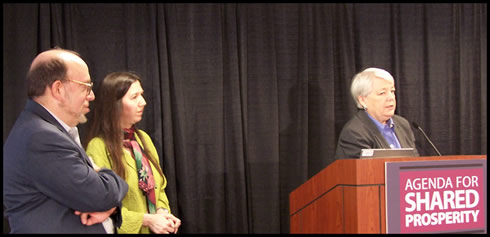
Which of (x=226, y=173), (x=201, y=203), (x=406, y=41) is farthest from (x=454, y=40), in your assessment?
(x=201, y=203)

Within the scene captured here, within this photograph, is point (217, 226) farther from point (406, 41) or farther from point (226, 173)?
point (406, 41)

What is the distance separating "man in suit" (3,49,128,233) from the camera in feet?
6.45

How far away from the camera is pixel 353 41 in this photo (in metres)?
4.34

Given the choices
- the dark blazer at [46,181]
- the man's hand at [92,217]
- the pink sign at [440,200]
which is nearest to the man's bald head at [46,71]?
the dark blazer at [46,181]

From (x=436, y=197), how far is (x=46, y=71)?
78.0 inches

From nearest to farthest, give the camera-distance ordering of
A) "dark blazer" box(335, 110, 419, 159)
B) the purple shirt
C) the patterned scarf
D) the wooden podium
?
the wooden podium < the patterned scarf < "dark blazer" box(335, 110, 419, 159) < the purple shirt

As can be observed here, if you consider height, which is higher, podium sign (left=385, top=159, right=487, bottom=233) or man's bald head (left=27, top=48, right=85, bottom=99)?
man's bald head (left=27, top=48, right=85, bottom=99)

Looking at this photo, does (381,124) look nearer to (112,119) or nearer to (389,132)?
(389,132)

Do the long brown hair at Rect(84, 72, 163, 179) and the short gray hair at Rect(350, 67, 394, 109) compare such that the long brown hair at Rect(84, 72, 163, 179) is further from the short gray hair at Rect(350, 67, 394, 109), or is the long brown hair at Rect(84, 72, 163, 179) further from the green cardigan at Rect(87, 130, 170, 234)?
the short gray hair at Rect(350, 67, 394, 109)

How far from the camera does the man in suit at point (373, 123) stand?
130 inches

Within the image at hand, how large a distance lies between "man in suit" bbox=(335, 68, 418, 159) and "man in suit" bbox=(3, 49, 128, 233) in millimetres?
1670

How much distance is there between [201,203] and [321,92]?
1303 mm

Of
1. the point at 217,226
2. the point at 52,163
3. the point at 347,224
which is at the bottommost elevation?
the point at 217,226

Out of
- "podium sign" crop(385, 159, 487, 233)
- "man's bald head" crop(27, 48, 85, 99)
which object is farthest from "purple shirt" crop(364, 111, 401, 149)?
"man's bald head" crop(27, 48, 85, 99)
